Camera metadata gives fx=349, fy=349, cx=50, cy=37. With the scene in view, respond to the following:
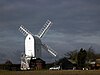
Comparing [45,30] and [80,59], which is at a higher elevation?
[45,30]

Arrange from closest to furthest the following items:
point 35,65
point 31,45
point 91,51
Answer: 1. point 31,45
2. point 35,65
3. point 91,51

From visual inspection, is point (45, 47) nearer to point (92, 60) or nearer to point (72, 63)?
point (72, 63)

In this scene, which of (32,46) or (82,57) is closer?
(32,46)

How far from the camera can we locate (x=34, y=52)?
109 metres

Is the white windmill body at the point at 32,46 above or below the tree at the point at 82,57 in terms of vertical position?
above

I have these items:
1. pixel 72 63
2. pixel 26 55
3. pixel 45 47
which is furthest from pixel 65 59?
pixel 26 55

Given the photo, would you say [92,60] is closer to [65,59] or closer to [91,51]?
[91,51]

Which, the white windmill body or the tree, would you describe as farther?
the tree

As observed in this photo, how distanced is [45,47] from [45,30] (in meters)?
5.69

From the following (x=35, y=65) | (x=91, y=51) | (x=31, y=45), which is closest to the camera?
(x=31, y=45)

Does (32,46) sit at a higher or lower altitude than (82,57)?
higher

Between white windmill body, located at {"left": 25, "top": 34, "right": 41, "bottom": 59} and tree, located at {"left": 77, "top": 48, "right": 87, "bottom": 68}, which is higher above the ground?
white windmill body, located at {"left": 25, "top": 34, "right": 41, "bottom": 59}

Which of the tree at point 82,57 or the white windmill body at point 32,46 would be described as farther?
the tree at point 82,57

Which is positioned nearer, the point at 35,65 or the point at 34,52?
the point at 34,52
